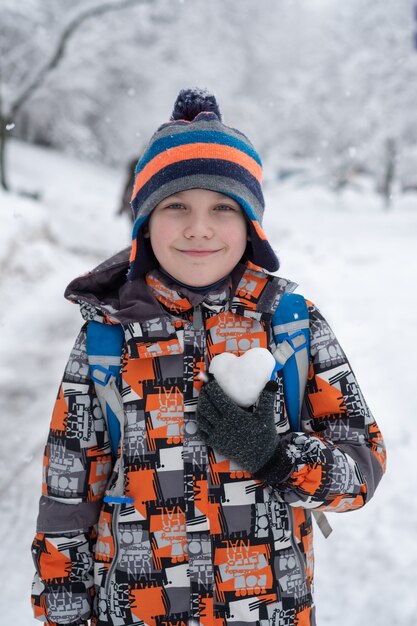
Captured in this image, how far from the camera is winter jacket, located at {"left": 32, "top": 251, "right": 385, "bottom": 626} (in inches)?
60.8

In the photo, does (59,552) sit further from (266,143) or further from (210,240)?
(266,143)

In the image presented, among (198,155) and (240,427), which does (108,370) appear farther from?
(198,155)

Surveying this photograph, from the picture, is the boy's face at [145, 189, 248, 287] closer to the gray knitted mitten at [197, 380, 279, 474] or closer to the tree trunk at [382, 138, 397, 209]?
the gray knitted mitten at [197, 380, 279, 474]

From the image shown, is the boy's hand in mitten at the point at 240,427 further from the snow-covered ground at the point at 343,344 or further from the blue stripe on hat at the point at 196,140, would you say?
the snow-covered ground at the point at 343,344

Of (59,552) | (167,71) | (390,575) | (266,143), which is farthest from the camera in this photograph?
(266,143)

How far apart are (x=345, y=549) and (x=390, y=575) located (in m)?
0.30

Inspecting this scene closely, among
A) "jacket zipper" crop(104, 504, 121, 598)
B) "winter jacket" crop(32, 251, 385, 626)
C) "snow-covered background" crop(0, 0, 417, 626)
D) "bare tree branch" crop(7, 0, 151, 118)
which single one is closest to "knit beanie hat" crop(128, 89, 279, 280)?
"winter jacket" crop(32, 251, 385, 626)

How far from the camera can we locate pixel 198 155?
1663 mm

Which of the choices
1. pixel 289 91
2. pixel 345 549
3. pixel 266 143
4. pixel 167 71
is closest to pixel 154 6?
pixel 167 71

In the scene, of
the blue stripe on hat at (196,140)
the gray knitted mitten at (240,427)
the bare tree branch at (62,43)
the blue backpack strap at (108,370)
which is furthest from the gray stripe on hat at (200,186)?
the bare tree branch at (62,43)

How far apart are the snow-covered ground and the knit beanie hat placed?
1.98 m

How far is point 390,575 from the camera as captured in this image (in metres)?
3.04

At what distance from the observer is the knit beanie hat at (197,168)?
5.41 ft

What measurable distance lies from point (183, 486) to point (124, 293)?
0.60 m
